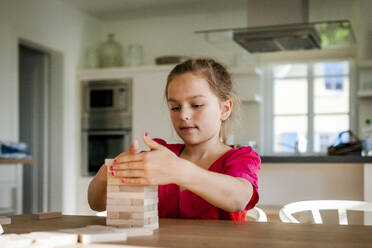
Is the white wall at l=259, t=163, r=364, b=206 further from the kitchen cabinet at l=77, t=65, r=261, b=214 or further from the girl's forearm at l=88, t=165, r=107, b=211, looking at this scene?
the girl's forearm at l=88, t=165, r=107, b=211

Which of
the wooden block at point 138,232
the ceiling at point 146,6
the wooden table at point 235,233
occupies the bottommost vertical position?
the wooden table at point 235,233

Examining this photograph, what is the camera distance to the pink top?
4.06 ft

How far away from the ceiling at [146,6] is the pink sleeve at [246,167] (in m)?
4.21

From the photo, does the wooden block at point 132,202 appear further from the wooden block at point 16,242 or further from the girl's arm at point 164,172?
the wooden block at point 16,242

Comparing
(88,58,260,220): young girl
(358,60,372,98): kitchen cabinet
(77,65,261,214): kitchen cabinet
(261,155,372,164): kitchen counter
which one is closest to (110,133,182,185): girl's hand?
(88,58,260,220): young girl

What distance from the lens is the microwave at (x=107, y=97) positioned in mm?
5391

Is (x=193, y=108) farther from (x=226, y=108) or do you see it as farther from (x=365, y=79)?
(x=365, y=79)

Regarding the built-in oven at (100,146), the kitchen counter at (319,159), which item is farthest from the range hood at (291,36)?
the built-in oven at (100,146)

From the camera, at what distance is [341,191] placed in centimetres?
310

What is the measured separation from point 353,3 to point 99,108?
114 inches

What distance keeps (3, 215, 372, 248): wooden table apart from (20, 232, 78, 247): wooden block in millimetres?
86

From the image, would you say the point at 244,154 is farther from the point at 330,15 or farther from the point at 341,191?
the point at 330,15

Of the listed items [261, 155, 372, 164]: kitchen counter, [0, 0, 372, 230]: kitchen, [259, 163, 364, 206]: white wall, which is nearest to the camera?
[261, 155, 372, 164]: kitchen counter

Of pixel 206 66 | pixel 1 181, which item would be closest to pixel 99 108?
pixel 1 181
